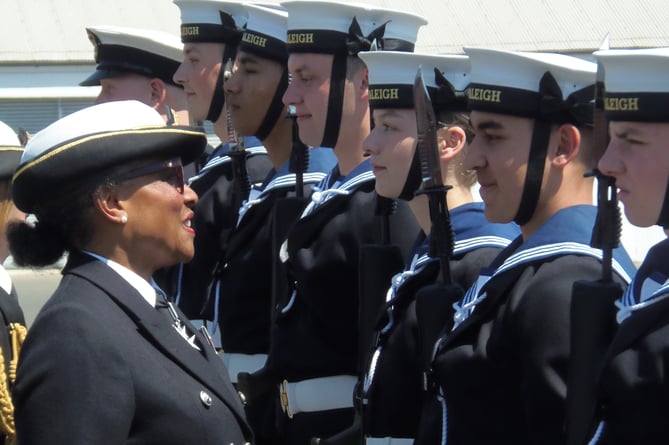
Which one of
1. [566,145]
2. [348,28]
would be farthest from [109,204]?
[348,28]

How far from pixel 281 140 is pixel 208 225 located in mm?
636

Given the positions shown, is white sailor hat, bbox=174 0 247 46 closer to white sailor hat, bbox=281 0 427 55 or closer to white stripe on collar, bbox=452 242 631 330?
white sailor hat, bbox=281 0 427 55

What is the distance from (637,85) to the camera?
2.96 metres

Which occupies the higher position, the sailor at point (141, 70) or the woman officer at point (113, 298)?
the woman officer at point (113, 298)

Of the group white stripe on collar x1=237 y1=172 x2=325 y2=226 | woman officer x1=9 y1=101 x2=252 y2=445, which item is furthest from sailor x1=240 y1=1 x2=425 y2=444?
woman officer x1=9 y1=101 x2=252 y2=445

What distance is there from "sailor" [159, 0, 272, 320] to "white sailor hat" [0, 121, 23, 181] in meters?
1.29

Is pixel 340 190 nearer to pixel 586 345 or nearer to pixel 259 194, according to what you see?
pixel 259 194

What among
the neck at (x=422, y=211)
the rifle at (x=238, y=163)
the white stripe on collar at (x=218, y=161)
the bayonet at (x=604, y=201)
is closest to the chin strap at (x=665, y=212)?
the bayonet at (x=604, y=201)

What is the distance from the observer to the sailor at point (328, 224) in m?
4.73

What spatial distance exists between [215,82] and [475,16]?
12.3m

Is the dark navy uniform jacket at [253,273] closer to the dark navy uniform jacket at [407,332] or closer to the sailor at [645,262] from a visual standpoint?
the dark navy uniform jacket at [407,332]

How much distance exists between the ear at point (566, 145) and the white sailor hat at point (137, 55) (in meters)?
3.43

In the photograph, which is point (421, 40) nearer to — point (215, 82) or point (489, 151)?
point (215, 82)

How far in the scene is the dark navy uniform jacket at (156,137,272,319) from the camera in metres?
5.98
